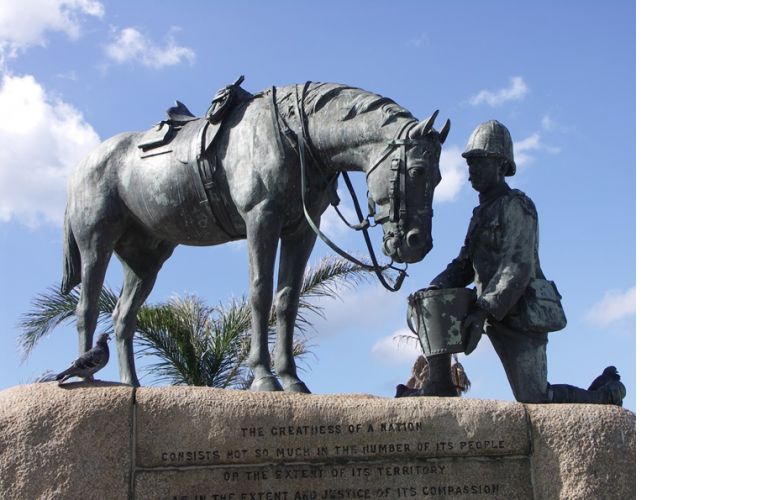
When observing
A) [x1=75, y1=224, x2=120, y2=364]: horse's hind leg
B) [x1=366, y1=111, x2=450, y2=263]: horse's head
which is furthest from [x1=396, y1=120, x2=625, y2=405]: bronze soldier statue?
[x1=75, y1=224, x2=120, y2=364]: horse's hind leg

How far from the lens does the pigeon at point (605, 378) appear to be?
6973mm

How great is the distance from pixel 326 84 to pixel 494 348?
2.25 metres

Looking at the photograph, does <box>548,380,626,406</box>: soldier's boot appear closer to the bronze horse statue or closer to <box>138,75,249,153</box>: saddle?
the bronze horse statue

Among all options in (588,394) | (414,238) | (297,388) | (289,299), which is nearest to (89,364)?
(297,388)

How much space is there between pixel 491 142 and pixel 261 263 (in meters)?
1.84

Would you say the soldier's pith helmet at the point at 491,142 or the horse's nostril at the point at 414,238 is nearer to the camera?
the horse's nostril at the point at 414,238

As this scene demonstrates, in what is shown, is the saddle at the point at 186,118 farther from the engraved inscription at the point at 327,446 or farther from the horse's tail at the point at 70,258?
the engraved inscription at the point at 327,446

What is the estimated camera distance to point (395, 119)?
6.72 m

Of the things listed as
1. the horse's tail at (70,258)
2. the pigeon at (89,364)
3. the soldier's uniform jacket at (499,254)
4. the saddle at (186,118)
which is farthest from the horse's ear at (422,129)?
the horse's tail at (70,258)

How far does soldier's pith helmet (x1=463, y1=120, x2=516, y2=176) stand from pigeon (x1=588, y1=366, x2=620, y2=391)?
1.62m

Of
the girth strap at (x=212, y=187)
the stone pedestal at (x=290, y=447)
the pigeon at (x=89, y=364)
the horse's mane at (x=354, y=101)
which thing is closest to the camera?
the stone pedestal at (x=290, y=447)

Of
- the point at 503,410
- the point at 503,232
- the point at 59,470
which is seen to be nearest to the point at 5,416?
the point at 59,470

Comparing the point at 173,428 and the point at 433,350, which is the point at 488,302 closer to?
the point at 433,350

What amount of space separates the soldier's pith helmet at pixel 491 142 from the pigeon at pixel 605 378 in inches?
63.7
